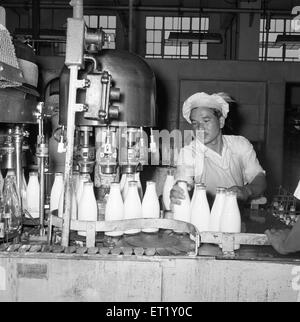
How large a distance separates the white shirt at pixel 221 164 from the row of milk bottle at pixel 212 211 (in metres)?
0.69

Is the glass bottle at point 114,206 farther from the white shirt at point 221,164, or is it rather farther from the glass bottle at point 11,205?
the white shirt at point 221,164

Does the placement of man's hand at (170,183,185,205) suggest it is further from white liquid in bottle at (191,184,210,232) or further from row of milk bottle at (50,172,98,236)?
row of milk bottle at (50,172,98,236)

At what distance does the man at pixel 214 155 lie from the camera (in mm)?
2232

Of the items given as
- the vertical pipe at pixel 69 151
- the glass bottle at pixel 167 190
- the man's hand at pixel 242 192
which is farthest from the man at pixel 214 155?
the vertical pipe at pixel 69 151

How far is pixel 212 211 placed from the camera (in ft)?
4.96

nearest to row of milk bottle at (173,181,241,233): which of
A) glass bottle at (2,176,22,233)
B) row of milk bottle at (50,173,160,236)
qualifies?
row of milk bottle at (50,173,160,236)

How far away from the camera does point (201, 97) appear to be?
2219mm

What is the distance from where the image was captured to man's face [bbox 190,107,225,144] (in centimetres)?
223

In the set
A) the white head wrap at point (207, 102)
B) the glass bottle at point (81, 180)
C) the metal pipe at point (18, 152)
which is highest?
the white head wrap at point (207, 102)

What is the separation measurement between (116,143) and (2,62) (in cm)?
65

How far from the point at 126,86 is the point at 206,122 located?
77 cm

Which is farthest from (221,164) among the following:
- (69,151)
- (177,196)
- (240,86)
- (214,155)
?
(240,86)
